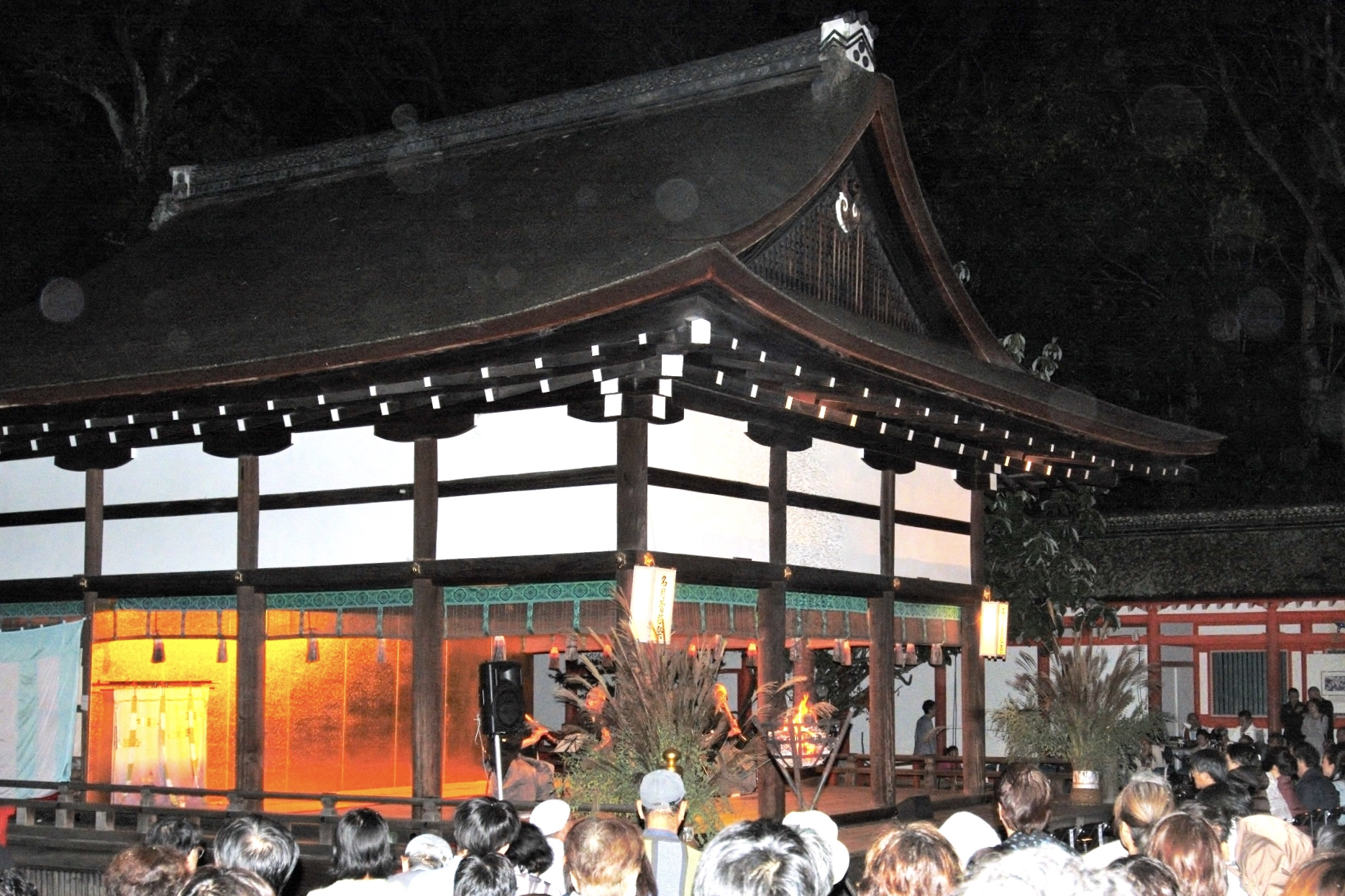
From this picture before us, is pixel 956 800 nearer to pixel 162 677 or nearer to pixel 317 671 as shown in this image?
pixel 317 671

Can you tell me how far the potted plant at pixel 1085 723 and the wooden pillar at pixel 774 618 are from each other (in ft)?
12.5

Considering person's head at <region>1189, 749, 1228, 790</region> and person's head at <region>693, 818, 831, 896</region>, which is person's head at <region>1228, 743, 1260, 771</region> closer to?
person's head at <region>1189, 749, 1228, 790</region>

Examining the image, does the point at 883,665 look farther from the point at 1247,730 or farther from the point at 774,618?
the point at 1247,730

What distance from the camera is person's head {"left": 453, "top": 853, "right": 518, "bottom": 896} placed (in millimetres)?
4238

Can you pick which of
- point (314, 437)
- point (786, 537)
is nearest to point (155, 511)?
point (314, 437)

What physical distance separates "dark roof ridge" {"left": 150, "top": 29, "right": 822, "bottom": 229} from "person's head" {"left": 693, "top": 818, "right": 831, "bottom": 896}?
11.4m

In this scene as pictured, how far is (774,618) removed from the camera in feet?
38.1

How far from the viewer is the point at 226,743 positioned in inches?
594

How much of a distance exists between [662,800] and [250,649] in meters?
7.52

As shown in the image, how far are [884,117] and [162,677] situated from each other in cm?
935

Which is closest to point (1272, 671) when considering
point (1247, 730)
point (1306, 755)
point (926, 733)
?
point (1247, 730)

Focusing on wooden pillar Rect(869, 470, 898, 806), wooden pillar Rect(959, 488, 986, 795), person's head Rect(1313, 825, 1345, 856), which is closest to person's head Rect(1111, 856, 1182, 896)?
person's head Rect(1313, 825, 1345, 856)

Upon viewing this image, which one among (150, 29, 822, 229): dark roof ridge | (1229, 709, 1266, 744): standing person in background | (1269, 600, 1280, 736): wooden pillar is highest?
(150, 29, 822, 229): dark roof ridge

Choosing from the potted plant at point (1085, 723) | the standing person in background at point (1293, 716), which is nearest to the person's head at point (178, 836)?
the potted plant at point (1085, 723)
